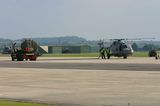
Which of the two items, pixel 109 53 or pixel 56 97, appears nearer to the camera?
pixel 56 97

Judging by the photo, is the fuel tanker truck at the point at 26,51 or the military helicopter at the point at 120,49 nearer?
the fuel tanker truck at the point at 26,51

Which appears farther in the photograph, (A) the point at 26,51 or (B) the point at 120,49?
(B) the point at 120,49

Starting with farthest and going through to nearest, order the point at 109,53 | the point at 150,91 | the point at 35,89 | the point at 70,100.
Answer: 1. the point at 109,53
2. the point at 35,89
3. the point at 150,91
4. the point at 70,100

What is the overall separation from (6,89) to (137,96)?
7.17 meters

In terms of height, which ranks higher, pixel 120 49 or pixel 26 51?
pixel 26 51

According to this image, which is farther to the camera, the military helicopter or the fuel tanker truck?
the military helicopter

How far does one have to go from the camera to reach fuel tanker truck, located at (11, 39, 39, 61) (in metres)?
76.5

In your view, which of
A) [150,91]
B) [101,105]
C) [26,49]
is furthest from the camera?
[26,49]

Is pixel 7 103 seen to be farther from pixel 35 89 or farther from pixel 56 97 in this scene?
pixel 35 89

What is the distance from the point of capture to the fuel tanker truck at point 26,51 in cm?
7650

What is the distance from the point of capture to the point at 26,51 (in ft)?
255

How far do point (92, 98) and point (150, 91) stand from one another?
356cm

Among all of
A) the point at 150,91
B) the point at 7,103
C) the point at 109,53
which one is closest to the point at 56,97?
the point at 7,103

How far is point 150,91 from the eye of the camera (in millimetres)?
22766
